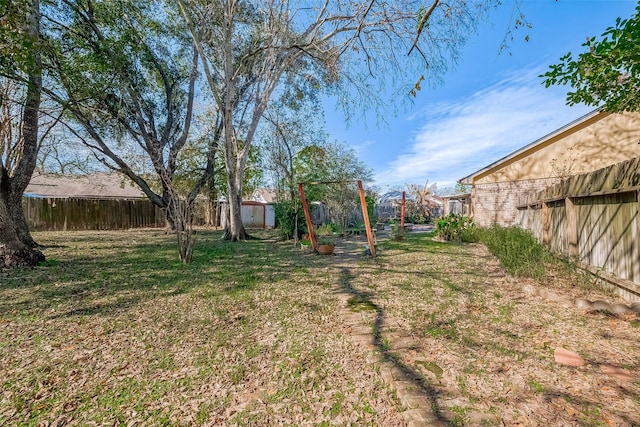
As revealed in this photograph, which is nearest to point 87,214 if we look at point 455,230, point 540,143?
point 455,230

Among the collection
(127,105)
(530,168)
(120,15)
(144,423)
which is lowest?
(144,423)

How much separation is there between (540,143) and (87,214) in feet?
68.0

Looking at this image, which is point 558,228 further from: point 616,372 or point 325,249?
point 325,249

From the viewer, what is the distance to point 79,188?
19.8 m

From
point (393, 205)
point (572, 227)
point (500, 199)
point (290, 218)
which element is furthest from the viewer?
point (393, 205)

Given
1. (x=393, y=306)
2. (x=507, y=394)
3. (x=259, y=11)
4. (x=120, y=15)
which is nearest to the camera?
(x=507, y=394)

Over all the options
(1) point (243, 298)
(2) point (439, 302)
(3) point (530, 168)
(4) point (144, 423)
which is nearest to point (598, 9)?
(2) point (439, 302)

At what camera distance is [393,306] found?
371 cm

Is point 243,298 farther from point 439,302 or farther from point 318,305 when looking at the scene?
point 439,302

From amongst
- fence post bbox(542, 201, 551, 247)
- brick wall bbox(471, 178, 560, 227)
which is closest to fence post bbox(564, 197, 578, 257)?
fence post bbox(542, 201, 551, 247)

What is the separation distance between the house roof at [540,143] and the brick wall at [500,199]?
0.50 metres

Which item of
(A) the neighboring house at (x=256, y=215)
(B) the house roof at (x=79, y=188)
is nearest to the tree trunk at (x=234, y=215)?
(A) the neighboring house at (x=256, y=215)

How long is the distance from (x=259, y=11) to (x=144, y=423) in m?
11.6

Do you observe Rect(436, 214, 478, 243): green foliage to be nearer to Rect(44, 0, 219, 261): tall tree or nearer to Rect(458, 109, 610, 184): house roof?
Rect(458, 109, 610, 184): house roof
